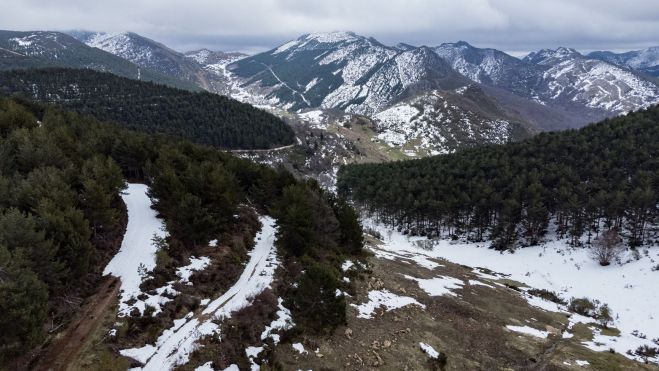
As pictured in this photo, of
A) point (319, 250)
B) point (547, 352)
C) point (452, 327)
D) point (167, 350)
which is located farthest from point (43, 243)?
point (547, 352)

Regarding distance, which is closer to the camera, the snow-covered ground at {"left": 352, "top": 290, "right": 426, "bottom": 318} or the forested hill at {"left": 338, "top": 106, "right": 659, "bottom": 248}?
the snow-covered ground at {"left": 352, "top": 290, "right": 426, "bottom": 318}

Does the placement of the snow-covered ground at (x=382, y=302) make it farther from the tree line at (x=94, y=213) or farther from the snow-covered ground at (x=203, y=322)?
the snow-covered ground at (x=203, y=322)

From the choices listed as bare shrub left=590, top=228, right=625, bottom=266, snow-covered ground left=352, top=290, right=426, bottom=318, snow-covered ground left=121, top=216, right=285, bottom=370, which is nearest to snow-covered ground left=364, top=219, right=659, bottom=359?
bare shrub left=590, top=228, right=625, bottom=266

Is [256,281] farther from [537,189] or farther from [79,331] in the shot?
[537,189]

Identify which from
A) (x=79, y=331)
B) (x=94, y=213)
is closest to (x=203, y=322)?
(x=79, y=331)

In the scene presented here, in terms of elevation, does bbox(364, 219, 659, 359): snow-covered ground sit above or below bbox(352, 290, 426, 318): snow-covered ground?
below

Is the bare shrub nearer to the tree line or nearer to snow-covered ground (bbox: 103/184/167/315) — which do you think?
the tree line

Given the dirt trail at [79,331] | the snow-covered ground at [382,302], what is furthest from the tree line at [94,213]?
the snow-covered ground at [382,302]

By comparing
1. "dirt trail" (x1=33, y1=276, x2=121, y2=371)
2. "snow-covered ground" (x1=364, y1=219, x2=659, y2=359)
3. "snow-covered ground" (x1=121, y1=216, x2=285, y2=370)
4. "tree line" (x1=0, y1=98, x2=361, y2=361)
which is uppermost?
"tree line" (x1=0, y1=98, x2=361, y2=361)
